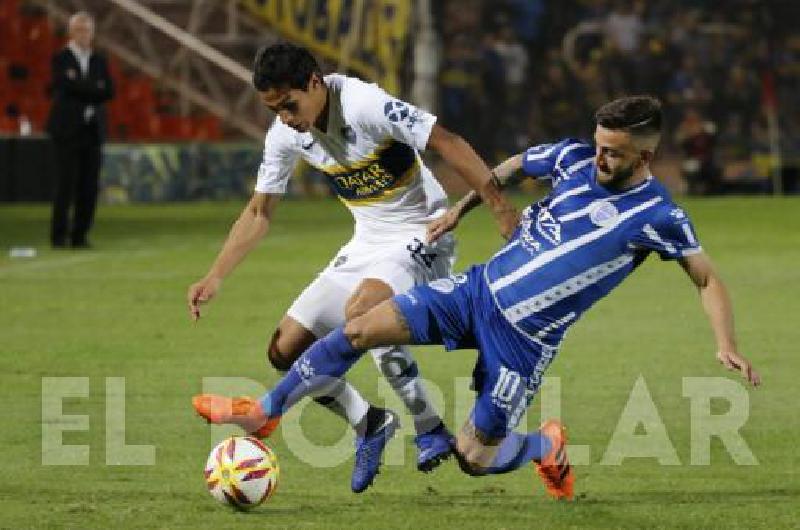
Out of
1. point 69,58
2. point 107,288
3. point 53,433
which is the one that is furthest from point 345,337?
point 69,58

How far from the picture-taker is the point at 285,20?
31.0 metres

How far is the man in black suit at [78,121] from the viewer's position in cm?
2044

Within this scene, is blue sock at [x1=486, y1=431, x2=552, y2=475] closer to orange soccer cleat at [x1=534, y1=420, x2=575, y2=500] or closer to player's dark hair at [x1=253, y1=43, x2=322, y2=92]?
orange soccer cleat at [x1=534, y1=420, x2=575, y2=500]

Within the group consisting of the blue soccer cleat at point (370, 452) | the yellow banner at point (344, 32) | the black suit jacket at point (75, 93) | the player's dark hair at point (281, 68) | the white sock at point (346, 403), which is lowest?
the yellow banner at point (344, 32)

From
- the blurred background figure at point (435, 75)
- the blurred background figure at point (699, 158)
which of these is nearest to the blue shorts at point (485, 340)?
the blurred background figure at point (435, 75)

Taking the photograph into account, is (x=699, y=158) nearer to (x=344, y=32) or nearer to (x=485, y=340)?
(x=344, y=32)

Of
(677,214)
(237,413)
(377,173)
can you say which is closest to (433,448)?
(237,413)

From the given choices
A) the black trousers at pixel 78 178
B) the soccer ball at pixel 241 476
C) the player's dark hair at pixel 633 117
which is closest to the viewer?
the player's dark hair at pixel 633 117

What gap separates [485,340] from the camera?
27.0 ft

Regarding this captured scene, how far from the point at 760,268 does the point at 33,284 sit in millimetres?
6015

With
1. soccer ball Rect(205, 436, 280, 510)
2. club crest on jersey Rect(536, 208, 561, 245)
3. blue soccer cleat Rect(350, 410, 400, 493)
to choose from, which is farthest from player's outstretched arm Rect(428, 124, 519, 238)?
soccer ball Rect(205, 436, 280, 510)

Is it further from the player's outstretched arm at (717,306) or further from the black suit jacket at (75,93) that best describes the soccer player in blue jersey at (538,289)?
the black suit jacket at (75,93)

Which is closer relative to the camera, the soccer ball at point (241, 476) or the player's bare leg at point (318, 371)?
the soccer ball at point (241, 476)

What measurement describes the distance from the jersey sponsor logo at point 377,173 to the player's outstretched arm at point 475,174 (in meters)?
0.43
